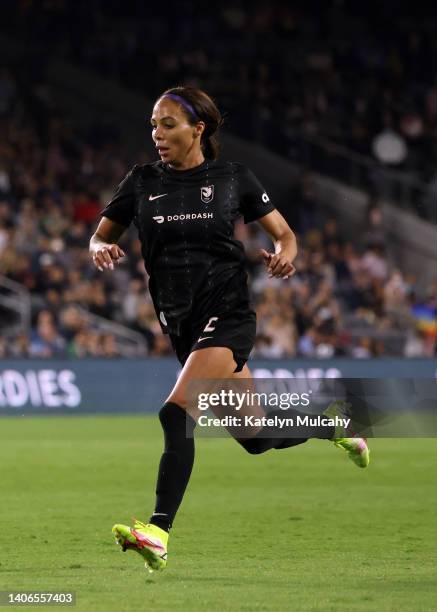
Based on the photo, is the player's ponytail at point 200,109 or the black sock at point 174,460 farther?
the player's ponytail at point 200,109

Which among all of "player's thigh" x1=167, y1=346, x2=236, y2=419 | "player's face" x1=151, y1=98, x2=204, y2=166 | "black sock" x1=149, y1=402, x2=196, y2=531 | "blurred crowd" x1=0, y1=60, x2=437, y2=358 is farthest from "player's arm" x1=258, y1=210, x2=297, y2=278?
"blurred crowd" x1=0, y1=60, x2=437, y2=358

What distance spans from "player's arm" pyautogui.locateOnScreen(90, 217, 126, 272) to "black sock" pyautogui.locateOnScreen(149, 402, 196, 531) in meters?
0.81

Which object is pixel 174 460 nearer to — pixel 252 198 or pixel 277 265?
pixel 277 265

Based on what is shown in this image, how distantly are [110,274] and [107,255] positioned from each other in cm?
1540

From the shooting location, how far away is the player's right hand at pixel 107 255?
7180mm

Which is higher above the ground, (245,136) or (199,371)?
(199,371)

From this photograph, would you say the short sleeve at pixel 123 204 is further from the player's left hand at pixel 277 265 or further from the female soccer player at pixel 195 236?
the player's left hand at pixel 277 265

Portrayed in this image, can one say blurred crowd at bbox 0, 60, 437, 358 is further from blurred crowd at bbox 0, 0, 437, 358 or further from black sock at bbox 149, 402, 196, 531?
black sock at bbox 149, 402, 196, 531

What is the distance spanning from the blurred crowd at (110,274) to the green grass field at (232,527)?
4.89 meters

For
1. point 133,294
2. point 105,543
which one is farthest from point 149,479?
point 133,294

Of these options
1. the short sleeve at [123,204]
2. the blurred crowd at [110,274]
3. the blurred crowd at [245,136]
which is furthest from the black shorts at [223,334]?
the blurred crowd at [110,274]

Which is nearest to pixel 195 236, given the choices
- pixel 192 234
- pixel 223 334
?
pixel 192 234

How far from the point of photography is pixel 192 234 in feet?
24.0

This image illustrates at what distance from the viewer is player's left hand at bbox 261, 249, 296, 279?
715cm
